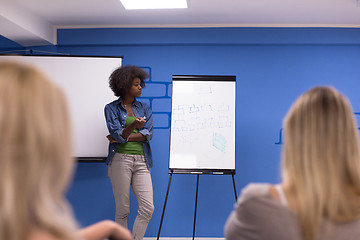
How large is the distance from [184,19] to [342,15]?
161 cm

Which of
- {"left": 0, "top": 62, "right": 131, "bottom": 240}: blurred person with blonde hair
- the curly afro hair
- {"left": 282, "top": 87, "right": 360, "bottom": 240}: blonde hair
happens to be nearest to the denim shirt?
the curly afro hair

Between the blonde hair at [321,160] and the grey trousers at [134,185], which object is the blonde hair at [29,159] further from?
the grey trousers at [134,185]

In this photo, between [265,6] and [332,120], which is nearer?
[332,120]

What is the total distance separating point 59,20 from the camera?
4.21 meters

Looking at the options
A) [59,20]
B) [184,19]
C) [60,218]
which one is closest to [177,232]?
[184,19]

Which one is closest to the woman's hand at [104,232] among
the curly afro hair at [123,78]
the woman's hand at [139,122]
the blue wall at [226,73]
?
the woman's hand at [139,122]

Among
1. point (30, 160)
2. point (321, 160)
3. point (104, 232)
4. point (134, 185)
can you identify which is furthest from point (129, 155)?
point (30, 160)

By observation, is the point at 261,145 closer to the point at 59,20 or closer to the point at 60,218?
the point at 59,20

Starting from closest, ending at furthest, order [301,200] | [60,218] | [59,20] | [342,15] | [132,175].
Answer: [60,218], [301,200], [132,175], [342,15], [59,20]

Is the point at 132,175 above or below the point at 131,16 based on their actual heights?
below

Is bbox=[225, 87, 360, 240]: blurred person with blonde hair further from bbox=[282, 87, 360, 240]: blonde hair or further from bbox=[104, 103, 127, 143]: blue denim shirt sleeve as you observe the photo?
bbox=[104, 103, 127, 143]: blue denim shirt sleeve

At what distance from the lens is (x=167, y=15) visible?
400 cm

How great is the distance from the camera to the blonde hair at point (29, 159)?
70 centimetres

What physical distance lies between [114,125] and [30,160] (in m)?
2.75
